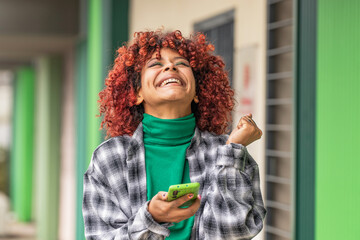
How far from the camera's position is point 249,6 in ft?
14.4

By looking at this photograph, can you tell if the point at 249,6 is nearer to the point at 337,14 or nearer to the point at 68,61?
the point at 337,14

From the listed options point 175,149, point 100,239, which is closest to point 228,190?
point 175,149

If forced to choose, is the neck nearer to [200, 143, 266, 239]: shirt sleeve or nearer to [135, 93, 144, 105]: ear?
[135, 93, 144, 105]: ear

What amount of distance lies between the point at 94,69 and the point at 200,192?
3.82 m

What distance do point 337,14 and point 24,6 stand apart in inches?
202

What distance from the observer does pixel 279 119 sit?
4328 millimetres

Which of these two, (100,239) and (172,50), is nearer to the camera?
(100,239)

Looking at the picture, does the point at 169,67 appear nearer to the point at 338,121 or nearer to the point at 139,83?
the point at 139,83

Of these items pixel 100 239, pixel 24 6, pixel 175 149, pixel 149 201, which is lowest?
pixel 100 239

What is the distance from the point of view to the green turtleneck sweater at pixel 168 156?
1604mm

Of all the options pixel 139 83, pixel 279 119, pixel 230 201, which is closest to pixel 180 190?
pixel 230 201

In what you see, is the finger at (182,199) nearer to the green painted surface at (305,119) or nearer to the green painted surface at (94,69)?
the green painted surface at (305,119)

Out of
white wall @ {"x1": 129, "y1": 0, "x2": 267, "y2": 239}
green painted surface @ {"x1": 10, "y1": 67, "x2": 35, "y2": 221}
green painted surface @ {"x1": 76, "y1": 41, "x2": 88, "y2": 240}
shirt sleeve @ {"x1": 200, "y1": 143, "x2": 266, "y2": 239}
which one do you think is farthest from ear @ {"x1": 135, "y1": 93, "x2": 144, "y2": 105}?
Result: green painted surface @ {"x1": 10, "y1": 67, "x2": 35, "y2": 221}

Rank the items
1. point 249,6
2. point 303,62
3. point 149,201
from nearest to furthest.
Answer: point 149,201 → point 303,62 → point 249,6
